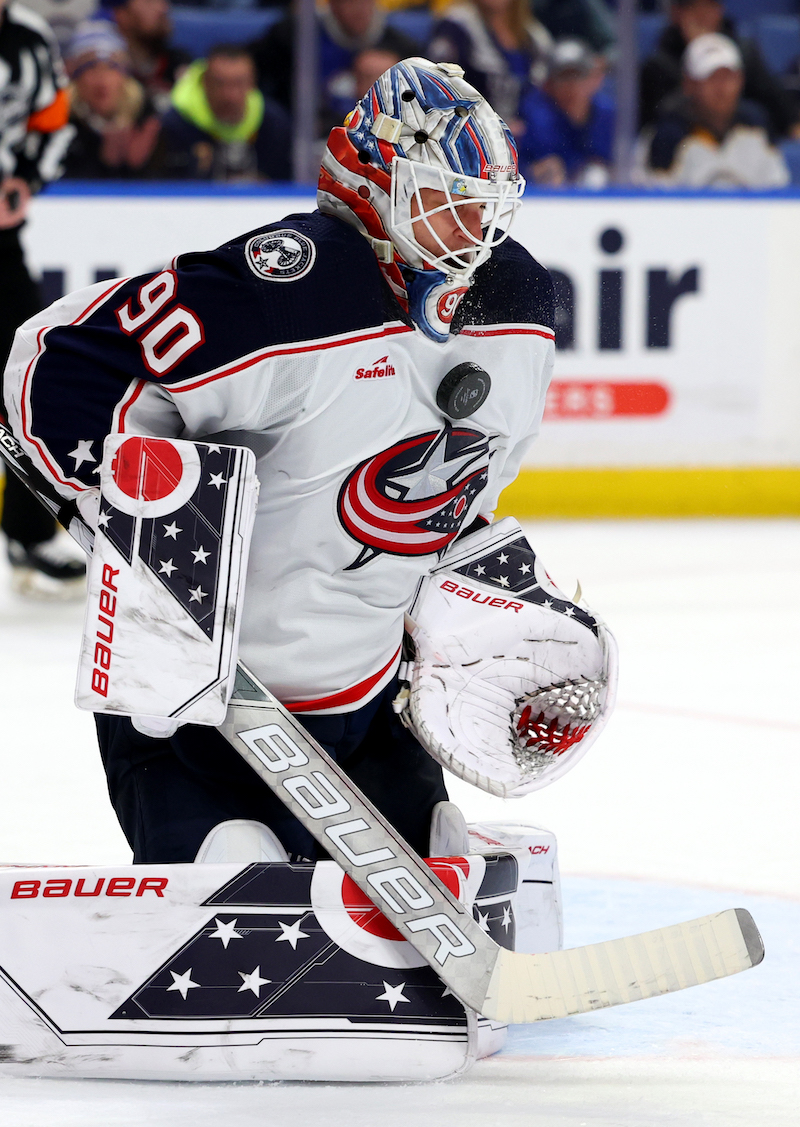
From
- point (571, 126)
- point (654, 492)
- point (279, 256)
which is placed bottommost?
point (654, 492)

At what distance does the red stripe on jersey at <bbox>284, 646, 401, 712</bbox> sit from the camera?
1.88 m

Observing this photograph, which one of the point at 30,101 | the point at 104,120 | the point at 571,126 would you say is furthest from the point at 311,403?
the point at 571,126

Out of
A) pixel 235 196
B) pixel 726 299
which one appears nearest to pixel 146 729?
pixel 235 196

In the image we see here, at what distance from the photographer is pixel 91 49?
5445 millimetres

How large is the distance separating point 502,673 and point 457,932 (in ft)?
1.30

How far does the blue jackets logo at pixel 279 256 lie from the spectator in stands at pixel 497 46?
414 cm

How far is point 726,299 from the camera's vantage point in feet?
18.6

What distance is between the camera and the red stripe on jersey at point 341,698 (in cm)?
188

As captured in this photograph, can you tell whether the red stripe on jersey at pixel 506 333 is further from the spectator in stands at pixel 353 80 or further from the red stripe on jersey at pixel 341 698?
the spectator in stands at pixel 353 80

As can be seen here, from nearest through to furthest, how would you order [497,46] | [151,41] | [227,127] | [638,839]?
1. [638,839]
2. [227,127]
3. [151,41]
4. [497,46]

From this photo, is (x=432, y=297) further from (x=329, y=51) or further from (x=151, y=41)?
(x=151, y=41)

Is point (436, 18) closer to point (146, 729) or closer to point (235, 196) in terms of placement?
point (235, 196)

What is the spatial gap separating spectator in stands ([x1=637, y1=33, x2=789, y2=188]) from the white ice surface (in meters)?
1.48

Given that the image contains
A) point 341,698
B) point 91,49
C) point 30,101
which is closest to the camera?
point 341,698
